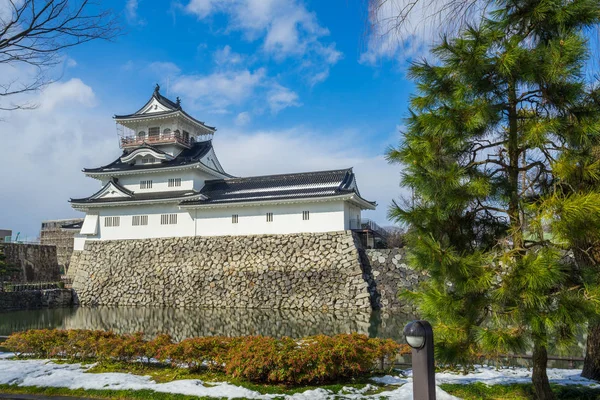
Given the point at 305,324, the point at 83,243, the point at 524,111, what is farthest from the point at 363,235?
the point at 524,111

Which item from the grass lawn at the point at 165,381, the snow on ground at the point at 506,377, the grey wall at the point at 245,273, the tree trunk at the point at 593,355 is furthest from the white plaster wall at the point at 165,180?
the tree trunk at the point at 593,355

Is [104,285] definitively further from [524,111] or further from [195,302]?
[524,111]

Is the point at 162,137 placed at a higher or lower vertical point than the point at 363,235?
higher

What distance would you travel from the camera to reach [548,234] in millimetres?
3369

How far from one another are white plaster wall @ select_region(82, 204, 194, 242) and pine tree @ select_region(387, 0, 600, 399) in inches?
716

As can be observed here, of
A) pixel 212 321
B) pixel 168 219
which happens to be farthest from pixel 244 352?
pixel 168 219

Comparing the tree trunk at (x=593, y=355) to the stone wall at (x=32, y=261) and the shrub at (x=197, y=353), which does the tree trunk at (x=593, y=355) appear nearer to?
the shrub at (x=197, y=353)

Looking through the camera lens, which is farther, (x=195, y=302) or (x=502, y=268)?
(x=195, y=302)

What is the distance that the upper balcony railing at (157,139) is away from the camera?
22.9 m

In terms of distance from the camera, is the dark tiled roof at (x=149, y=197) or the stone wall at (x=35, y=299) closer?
the stone wall at (x=35, y=299)

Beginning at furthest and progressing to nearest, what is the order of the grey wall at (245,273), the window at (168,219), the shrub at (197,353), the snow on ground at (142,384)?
the window at (168,219) → the grey wall at (245,273) → the shrub at (197,353) → the snow on ground at (142,384)

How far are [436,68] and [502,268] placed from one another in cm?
176

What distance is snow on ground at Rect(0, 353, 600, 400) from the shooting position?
4555 mm

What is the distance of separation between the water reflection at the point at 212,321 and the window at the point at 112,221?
16.6 ft
